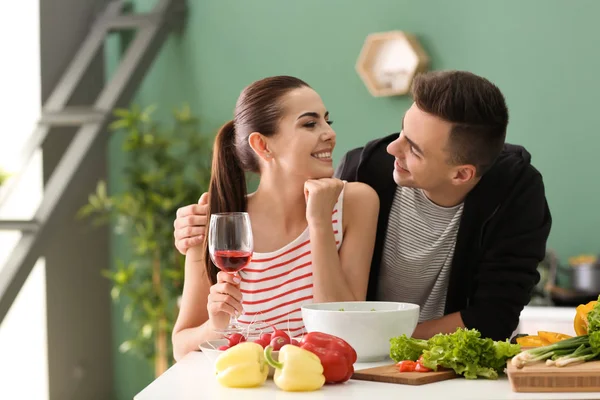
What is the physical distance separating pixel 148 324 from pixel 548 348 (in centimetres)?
342

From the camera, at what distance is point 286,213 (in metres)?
2.48

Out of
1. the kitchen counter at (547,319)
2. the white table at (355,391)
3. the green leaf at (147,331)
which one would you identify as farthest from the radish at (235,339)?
the green leaf at (147,331)

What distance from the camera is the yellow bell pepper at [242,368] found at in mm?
1495

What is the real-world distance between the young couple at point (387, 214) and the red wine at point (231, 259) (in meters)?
0.42

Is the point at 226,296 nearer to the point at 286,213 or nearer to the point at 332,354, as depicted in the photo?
the point at 332,354

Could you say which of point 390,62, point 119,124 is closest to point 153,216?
point 119,124

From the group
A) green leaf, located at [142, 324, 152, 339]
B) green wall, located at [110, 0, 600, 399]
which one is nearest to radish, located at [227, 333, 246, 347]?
green wall, located at [110, 0, 600, 399]

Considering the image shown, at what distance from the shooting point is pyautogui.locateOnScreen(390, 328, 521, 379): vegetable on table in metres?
1.53

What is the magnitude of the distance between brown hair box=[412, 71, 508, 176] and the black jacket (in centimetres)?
13

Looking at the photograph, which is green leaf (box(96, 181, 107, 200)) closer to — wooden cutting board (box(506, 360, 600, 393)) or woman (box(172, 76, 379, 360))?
woman (box(172, 76, 379, 360))

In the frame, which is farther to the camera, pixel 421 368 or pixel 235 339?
pixel 235 339

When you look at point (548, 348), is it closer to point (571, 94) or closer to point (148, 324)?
point (571, 94)

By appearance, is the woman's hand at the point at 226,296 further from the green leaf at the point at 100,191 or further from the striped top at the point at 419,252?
the green leaf at the point at 100,191

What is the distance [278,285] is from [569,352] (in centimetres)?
102
